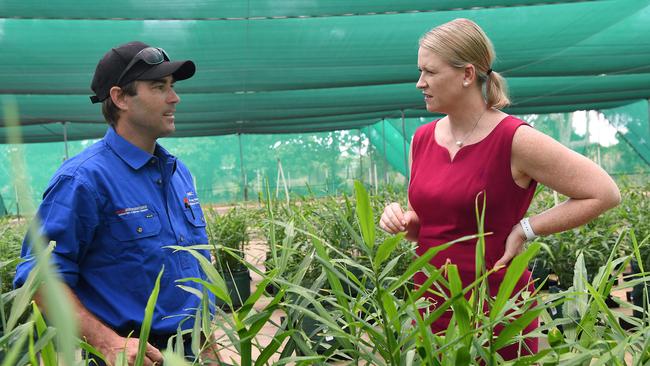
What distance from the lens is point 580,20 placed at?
A: 16.2 ft

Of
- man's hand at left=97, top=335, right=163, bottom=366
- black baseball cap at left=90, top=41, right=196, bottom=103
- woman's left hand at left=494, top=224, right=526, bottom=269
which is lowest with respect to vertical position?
man's hand at left=97, top=335, right=163, bottom=366

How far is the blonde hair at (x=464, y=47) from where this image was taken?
1.17 meters

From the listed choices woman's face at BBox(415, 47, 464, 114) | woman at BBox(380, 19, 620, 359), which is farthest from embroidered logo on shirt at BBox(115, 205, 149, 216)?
woman's face at BBox(415, 47, 464, 114)

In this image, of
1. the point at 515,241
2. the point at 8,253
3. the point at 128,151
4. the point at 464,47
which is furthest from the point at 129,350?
the point at 8,253

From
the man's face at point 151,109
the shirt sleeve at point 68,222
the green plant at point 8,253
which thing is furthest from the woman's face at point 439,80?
the green plant at point 8,253

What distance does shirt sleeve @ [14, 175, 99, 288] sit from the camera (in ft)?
3.45

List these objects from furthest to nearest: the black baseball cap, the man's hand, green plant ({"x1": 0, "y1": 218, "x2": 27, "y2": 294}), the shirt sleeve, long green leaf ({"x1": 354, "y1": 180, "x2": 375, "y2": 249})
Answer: green plant ({"x1": 0, "y1": 218, "x2": 27, "y2": 294}) < the black baseball cap < the shirt sleeve < the man's hand < long green leaf ({"x1": 354, "y1": 180, "x2": 375, "y2": 249})

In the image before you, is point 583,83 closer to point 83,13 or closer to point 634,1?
point 634,1

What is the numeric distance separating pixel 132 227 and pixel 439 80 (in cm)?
62

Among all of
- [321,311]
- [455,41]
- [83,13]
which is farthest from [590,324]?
[83,13]

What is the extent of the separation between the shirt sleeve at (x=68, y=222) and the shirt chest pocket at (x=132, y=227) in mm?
40

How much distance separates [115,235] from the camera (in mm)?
1140

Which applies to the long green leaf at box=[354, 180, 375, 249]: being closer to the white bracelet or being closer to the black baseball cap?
the white bracelet

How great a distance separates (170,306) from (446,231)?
0.53m
